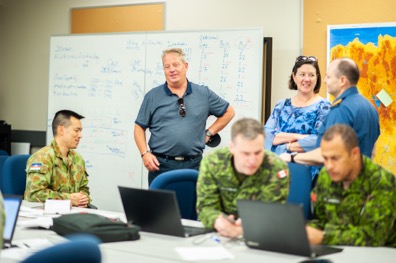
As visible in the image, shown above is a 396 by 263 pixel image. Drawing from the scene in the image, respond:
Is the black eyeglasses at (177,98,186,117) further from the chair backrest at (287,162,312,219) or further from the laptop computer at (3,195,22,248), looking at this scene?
the laptop computer at (3,195,22,248)

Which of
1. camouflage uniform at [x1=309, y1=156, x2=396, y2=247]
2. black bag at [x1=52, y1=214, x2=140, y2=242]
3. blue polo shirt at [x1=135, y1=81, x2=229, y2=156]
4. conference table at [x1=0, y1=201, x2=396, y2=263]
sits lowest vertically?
conference table at [x1=0, y1=201, x2=396, y2=263]

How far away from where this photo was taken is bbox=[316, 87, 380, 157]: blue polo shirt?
339 cm

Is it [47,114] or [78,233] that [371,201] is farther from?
[47,114]

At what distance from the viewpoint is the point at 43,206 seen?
3715 mm

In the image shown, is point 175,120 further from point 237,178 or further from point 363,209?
point 363,209

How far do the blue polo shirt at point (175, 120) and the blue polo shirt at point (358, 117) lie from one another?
52.8 inches

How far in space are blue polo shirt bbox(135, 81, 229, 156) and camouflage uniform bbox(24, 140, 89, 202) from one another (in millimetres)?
660

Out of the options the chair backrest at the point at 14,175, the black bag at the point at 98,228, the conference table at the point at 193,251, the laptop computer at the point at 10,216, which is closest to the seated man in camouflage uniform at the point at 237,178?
the conference table at the point at 193,251

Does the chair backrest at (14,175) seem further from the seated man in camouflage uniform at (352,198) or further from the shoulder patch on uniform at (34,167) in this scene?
the seated man in camouflage uniform at (352,198)

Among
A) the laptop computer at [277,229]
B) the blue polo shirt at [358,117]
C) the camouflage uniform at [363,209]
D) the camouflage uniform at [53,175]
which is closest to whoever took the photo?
the laptop computer at [277,229]

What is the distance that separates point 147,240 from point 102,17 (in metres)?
4.20

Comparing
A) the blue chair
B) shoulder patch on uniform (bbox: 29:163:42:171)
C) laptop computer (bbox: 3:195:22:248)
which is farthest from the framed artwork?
the blue chair

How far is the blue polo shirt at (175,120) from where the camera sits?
14.8 ft

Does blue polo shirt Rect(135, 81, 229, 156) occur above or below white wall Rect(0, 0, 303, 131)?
below
